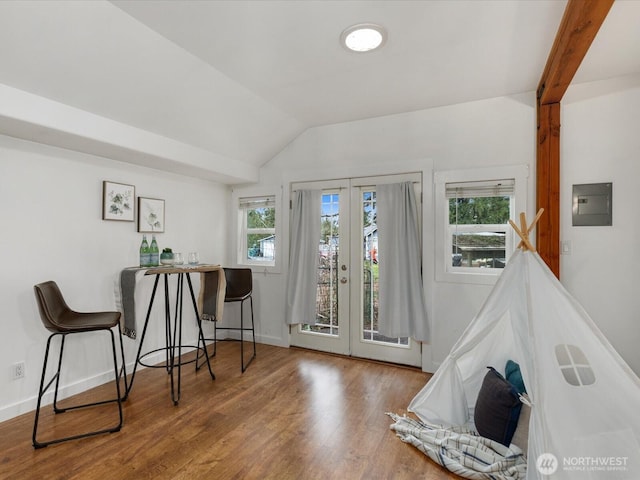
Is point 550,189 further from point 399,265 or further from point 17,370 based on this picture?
point 17,370

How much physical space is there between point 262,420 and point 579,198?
3.07m

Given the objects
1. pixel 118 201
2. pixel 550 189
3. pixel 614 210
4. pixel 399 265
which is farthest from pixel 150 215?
pixel 614 210

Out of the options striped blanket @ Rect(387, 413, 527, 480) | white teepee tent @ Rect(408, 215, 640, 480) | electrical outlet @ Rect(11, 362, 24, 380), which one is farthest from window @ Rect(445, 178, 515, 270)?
electrical outlet @ Rect(11, 362, 24, 380)

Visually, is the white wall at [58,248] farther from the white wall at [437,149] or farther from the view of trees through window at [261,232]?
the white wall at [437,149]

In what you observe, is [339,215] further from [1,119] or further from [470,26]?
[1,119]

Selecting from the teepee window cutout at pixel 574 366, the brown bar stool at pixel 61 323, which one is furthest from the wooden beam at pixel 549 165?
the brown bar stool at pixel 61 323

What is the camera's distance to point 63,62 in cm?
210

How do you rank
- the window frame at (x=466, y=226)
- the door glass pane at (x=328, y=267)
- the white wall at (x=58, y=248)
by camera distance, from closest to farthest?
→ the white wall at (x=58, y=248) → the window frame at (x=466, y=226) → the door glass pane at (x=328, y=267)

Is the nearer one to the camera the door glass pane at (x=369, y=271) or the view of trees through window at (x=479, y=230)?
the view of trees through window at (x=479, y=230)

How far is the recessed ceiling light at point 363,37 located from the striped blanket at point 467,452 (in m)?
2.56

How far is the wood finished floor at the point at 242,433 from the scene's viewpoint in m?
1.90

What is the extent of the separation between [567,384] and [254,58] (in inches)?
110

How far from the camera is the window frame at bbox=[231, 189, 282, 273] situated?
4113 millimetres

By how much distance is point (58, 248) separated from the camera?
271 centimetres
